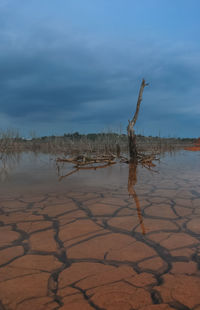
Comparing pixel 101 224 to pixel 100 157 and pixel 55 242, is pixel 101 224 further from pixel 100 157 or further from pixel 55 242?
pixel 100 157

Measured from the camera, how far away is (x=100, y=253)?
6.45 ft

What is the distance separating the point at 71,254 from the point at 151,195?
92.4 inches

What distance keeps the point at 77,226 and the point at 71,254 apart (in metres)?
0.66

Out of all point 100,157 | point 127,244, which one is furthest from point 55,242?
point 100,157

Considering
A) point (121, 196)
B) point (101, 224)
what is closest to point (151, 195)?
point (121, 196)

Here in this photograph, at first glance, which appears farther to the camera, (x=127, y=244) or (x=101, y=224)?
(x=101, y=224)

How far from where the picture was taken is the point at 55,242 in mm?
2207

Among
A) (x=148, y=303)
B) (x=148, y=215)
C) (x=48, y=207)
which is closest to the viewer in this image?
(x=148, y=303)

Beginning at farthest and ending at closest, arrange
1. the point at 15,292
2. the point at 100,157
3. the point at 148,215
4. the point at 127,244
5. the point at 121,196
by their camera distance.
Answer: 1. the point at 100,157
2. the point at 121,196
3. the point at 148,215
4. the point at 127,244
5. the point at 15,292

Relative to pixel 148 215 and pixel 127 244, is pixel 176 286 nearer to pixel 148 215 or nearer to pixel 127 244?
pixel 127 244

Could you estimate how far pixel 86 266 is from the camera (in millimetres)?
1770

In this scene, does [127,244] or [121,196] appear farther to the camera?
[121,196]

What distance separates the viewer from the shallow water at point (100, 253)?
4.66ft

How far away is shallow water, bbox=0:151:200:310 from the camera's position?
4.66ft
